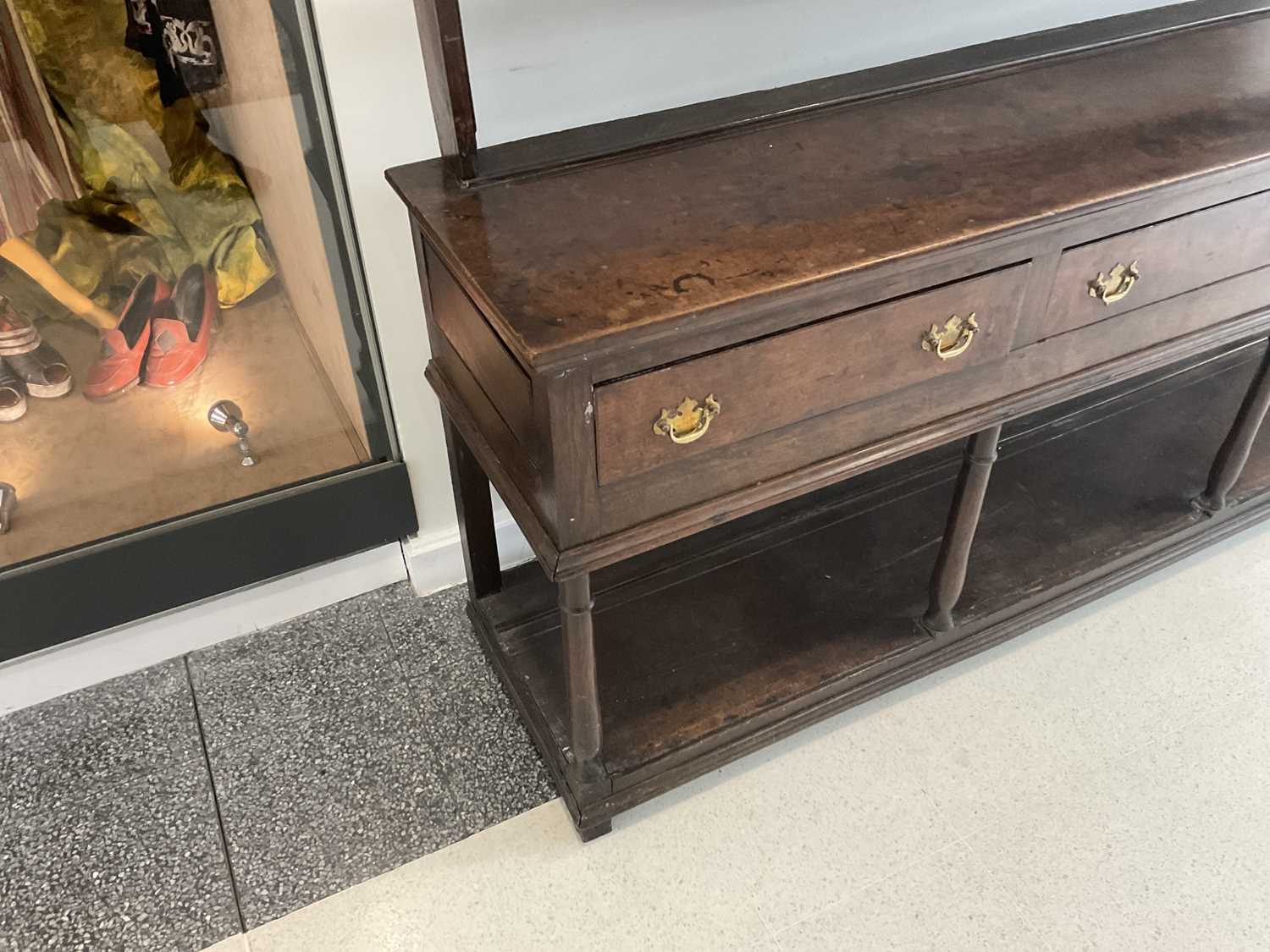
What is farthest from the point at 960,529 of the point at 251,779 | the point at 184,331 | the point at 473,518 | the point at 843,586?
the point at 184,331

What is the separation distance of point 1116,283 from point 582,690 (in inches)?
33.1

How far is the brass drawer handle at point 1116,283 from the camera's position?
4.15ft

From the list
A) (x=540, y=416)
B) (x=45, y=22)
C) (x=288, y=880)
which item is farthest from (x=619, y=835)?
(x=45, y=22)

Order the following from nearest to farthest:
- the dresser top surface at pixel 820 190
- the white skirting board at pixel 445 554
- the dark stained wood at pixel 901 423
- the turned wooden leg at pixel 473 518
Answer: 1. the dresser top surface at pixel 820 190
2. the dark stained wood at pixel 901 423
3. the turned wooden leg at pixel 473 518
4. the white skirting board at pixel 445 554

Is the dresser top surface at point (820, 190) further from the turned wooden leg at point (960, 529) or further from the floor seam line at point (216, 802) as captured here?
the floor seam line at point (216, 802)

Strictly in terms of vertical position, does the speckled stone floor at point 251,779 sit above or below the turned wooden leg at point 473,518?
below

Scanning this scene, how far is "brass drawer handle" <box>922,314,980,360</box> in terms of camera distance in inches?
46.5

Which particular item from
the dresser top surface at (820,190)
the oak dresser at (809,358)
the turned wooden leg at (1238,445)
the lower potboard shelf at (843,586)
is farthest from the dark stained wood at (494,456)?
the turned wooden leg at (1238,445)

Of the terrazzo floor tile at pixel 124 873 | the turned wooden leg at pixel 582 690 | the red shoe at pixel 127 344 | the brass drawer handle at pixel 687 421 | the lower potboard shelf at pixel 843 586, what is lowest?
the terrazzo floor tile at pixel 124 873

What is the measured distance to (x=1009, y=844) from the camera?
1425 mm

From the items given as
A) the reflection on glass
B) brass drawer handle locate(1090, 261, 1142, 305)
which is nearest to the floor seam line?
the reflection on glass

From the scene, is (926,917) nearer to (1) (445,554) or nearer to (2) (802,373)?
(2) (802,373)

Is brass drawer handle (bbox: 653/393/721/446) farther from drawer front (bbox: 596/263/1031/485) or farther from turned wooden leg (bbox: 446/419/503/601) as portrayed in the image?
turned wooden leg (bbox: 446/419/503/601)

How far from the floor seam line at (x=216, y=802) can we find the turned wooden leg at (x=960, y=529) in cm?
106
